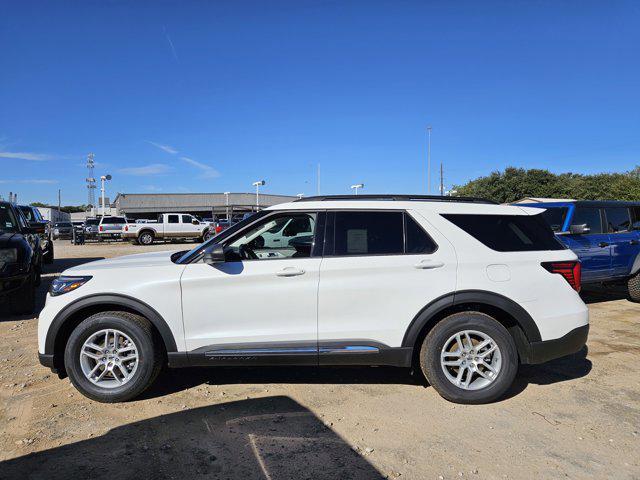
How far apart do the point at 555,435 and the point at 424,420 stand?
38.0 inches

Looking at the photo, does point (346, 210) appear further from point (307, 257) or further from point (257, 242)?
point (257, 242)

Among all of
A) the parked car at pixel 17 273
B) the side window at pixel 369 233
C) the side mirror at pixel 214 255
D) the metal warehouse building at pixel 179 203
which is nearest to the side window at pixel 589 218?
the side window at pixel 369 233

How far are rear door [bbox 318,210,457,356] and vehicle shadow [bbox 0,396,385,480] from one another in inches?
27.0

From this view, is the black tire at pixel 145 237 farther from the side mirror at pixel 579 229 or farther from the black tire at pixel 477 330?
the black tire at pixel 477 330

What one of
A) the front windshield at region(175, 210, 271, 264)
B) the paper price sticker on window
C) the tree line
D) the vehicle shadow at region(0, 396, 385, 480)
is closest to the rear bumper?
the paper price sticker on window

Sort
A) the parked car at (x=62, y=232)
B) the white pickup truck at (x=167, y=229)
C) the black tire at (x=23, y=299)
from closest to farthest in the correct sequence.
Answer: the black tire at (x=23, y=299)
the white pickup truck at (x=167, y=229)
the parked car at (x=62, y=232)

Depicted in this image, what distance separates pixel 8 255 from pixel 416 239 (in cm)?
615

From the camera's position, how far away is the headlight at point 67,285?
3.93m

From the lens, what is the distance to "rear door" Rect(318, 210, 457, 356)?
3.85 m

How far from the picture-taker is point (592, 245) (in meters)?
7.50

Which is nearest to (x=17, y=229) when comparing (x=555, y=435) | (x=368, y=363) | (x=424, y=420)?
(x=368, y=363)

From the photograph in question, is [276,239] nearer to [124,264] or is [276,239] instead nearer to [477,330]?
[124,264]

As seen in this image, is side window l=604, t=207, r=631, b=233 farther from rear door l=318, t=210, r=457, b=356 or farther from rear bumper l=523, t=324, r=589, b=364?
rear door l=318, t=210, r=457, b=356

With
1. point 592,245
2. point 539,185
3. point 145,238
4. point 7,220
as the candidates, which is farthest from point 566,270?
point 539,185
